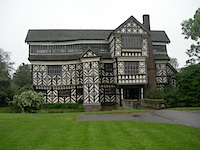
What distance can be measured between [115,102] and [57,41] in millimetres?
11988

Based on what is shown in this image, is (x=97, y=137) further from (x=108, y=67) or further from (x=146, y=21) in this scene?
(x=146, y=21)

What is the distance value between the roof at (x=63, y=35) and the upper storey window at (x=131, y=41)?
15.7 ft

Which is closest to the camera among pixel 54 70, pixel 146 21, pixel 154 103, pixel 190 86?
pixel 154 103

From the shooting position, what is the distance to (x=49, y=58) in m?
33.5

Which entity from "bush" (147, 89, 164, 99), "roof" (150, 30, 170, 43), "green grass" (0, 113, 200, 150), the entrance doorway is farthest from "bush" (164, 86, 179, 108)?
"roof" (150, 30, 170, 43)

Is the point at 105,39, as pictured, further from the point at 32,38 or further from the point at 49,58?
the point at 32,38

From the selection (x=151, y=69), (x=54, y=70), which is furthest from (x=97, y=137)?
(x=54, y=70)

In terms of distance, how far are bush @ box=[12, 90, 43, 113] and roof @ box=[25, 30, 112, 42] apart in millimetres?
12299

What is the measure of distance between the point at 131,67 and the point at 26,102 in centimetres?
1368

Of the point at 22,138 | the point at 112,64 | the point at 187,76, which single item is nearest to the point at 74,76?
the point at 112,64

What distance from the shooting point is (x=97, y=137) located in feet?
32.5

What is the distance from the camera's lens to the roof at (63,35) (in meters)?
34.7

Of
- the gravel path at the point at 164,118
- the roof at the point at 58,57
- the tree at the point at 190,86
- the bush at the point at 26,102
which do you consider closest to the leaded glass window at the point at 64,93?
the roof at the point at 58,57

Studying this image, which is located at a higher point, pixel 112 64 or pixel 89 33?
pixel 89 33
